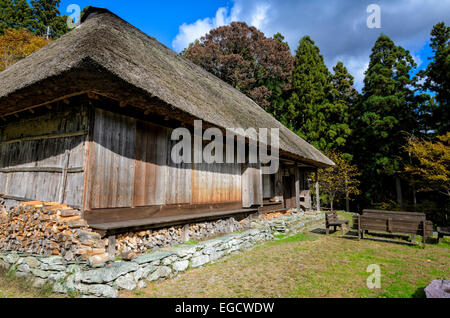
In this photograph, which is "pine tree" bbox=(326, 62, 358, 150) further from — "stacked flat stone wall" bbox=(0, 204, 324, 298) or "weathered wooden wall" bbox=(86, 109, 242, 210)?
"stacked flat stone wall" bbox=(0, 204, 324, 298)

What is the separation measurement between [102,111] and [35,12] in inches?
1057

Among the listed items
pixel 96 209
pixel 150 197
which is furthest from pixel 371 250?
pixel 96 209

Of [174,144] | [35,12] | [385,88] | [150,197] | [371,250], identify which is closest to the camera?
[150,197]

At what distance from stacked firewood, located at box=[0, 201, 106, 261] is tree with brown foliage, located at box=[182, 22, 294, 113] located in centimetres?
2175

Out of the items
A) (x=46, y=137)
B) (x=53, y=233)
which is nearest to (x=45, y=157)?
(x=46, y=137)

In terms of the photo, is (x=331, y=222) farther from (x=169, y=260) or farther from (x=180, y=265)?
(x=169, y=260)

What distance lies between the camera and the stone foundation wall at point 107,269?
381 centimetres

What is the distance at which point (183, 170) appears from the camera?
6.75 metres

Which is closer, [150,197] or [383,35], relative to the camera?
[150,197]

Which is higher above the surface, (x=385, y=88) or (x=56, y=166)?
(x=385, y=88)

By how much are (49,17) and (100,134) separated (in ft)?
90.7

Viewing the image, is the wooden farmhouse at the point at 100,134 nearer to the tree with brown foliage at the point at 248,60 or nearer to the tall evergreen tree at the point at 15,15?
the tree with brown foliage at the point at 248,60
